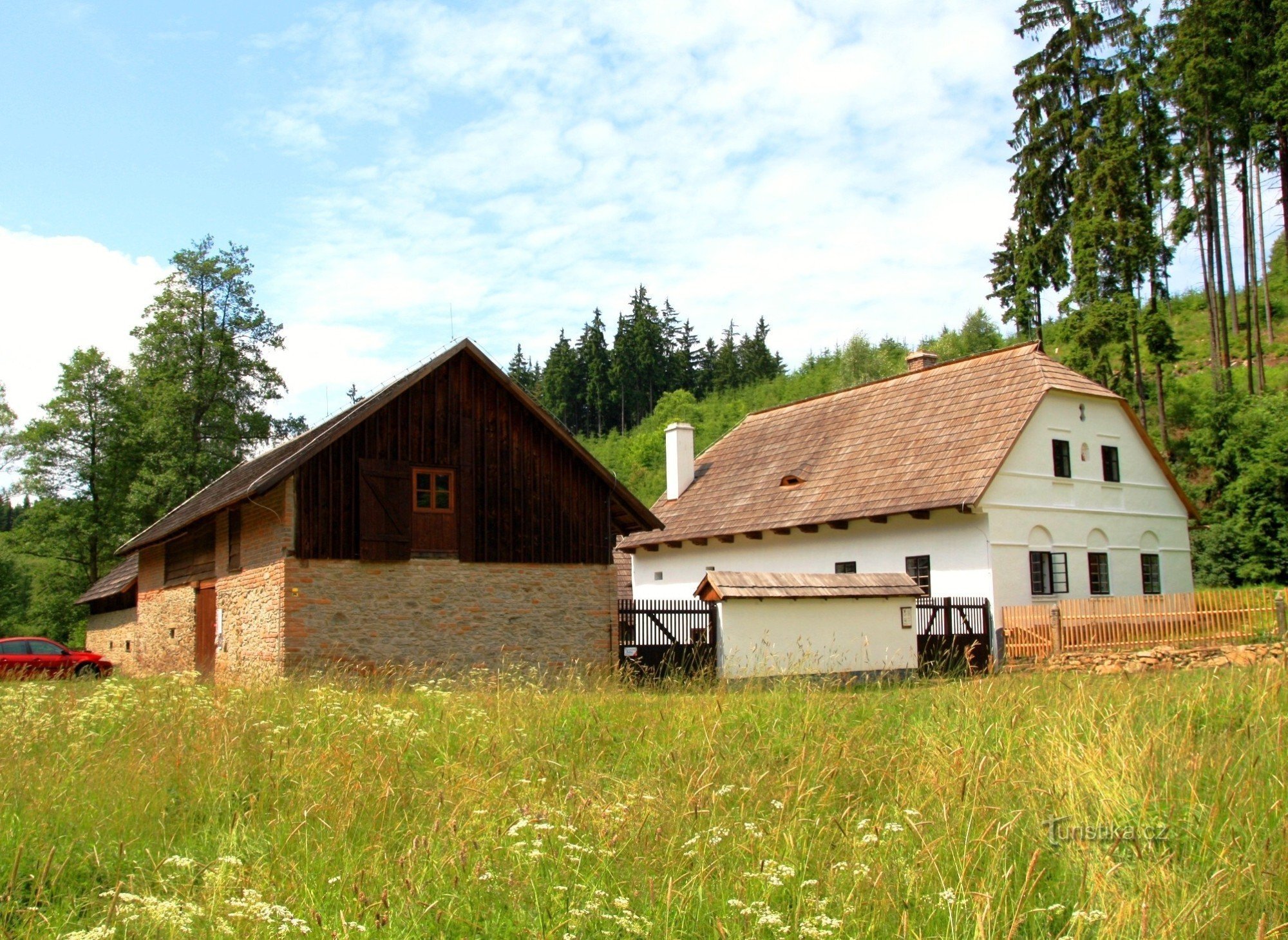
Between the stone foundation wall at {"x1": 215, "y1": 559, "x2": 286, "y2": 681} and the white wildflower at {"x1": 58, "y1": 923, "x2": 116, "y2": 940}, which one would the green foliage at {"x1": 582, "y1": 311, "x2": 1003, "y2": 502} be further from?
the white wildflower at {"x1": 58, "y1": 923, "x2": 116, "y2": 940}

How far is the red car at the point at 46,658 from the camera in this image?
24.5m

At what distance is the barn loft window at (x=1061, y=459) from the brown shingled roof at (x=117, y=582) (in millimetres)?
25132

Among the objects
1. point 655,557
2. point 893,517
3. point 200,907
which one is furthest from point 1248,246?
point 200,907

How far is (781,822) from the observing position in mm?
5660

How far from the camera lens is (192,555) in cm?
2416

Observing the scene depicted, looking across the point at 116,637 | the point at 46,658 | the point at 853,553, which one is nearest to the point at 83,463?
the point at 116,637

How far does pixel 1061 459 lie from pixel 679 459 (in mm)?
13111

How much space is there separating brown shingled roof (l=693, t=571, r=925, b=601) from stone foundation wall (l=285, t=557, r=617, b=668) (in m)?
2.79

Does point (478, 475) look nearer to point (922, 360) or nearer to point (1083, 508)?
point (1083, 508)

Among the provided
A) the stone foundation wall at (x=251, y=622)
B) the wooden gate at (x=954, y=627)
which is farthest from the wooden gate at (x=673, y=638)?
the stone foundation wall at (x=251, y=622)

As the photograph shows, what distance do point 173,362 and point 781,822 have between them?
38.6 metres

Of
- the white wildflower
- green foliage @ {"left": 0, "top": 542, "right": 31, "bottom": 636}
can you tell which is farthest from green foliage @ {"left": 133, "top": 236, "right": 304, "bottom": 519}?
the white wildflower

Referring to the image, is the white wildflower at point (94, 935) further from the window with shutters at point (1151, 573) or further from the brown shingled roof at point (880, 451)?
the window with shutters at point (1151, 573)

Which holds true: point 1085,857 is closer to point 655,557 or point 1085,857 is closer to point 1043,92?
point 655,557
